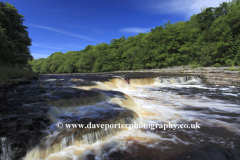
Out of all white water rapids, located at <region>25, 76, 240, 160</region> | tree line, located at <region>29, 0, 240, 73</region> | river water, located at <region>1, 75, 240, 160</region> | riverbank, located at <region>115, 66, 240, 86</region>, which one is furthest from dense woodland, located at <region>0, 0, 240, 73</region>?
white water rapids, located at <region>25, 76, 240, 160</region>

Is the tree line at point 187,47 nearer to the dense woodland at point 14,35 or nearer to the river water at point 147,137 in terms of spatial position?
the river water at point 147,137

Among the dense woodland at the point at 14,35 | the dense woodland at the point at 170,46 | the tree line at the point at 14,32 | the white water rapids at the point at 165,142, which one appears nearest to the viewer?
the white water rapids at the point at 165,142

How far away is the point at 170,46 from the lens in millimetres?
33719

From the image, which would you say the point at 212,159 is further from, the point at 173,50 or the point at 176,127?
the point at 173,50

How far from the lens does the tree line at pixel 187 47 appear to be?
23656 millimetres

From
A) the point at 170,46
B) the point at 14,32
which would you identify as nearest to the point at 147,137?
the point at 14,32

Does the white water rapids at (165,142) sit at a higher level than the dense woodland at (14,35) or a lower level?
lower

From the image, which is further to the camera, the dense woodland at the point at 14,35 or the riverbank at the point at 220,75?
the dense woodland at the point at 14,35

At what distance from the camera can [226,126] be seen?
4.00 meters

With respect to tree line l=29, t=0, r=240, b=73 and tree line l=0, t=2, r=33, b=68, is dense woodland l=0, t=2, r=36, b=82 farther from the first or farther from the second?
tree line l=29, t=0, r=240, b=73

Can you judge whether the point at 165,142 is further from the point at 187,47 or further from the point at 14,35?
the point at 187,47

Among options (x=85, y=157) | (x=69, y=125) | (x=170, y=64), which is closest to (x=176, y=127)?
(x=85, y=157)

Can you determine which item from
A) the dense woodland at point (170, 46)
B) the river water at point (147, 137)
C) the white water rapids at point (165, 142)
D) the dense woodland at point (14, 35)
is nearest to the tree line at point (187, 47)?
the dense woodland at point (170, 46)

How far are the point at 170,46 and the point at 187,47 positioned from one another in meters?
4.30
